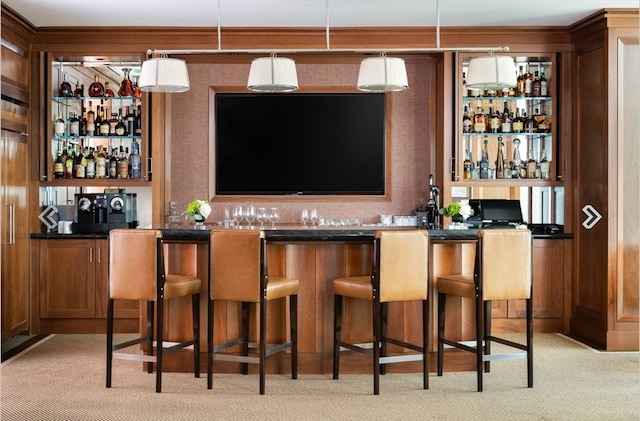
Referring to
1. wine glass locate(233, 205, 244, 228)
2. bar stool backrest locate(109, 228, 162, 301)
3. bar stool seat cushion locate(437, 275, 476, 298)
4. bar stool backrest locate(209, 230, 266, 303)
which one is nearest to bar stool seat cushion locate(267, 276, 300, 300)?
bar stool backrest locate(209, 230, 266, 303)

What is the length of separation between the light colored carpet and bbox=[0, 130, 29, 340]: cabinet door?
0.64m

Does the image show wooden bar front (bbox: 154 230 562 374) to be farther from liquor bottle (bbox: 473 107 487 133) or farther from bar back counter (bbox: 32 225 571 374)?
liquor bottle (bbox: 473 107 487 133)

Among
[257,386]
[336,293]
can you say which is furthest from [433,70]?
[257,386]

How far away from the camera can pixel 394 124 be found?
726 centimetres

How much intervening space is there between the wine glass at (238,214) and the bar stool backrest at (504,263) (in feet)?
8.77

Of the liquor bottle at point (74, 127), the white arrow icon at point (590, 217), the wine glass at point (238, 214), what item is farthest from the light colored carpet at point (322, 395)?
the liquor bottle at point (74, 127)

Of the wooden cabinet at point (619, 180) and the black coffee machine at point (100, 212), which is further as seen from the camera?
the black coffee machine at point (100, 212)

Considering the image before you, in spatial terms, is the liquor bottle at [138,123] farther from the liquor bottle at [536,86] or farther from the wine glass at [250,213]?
the liquor bottle at [536,86]

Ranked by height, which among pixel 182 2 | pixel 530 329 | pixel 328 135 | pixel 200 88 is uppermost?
pixel 182 2

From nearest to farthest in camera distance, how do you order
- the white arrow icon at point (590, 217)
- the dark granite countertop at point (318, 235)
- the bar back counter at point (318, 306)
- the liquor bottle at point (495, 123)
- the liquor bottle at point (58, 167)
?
the dark granite countertop at point (318, 235), the bar back counter at point (318, 306), the white arrow icon at point (590, 217), the liquor bottle at point (58, 167), the liquor bottle at point (495, 123)

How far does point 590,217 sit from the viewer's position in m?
6.39

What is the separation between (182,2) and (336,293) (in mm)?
2748

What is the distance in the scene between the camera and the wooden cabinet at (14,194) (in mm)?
5965

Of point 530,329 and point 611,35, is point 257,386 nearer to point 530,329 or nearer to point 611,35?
point 530,329
